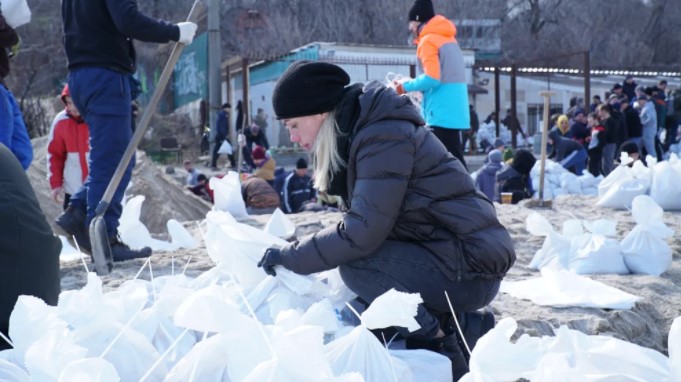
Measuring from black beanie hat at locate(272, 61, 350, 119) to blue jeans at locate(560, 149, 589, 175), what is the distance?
994cm

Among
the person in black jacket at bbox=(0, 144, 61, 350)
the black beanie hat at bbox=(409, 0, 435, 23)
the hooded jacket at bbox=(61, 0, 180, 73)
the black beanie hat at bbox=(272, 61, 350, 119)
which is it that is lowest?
the person in black jacket at bbox=(0, 144, 61, 350)

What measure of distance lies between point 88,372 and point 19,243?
0.58 metres

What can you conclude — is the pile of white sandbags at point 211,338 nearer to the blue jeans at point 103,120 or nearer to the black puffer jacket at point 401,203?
the black puffer jacket at point 401,203

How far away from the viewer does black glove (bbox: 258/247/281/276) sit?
291 cm

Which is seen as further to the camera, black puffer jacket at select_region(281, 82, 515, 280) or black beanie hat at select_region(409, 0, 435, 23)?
black beanie hat at select_region(409, 0, 435, 23)

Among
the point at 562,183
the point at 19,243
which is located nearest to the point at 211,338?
the point at 19,243

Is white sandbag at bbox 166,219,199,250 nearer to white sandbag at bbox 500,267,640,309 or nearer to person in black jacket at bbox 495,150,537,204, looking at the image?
white sandbag at bbox 500,267,640,309

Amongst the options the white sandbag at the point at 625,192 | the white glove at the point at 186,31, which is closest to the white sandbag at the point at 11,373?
the white glove at the point at 186,31

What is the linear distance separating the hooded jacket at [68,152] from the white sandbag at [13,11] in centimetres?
112

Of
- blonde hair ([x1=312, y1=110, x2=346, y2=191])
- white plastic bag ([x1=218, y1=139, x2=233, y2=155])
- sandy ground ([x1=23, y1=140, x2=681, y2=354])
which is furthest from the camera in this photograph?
white plastic bag ([x1=218, y1=139, x2=233, y2=155])

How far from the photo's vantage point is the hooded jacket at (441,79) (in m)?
5.61

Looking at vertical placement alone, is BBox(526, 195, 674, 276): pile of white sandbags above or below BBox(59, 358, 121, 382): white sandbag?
below

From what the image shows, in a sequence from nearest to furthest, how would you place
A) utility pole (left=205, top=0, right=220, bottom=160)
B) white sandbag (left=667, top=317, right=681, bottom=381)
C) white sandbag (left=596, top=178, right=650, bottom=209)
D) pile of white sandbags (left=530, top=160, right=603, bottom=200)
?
1. white sandbag (left=667, top=317, right=681, bottom=381)
2. white sandbag (left=596, top=178, right=650, bottom=209)
3. pile of white sandbags (left=530, top=160, right=603, bottom=200)
4. utility pole (left=205, top=0, right=220, bottom=160)

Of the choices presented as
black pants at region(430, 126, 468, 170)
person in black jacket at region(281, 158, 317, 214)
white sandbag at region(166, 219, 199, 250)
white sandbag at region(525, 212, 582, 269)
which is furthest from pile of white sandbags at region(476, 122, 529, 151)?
white sandbag at region(166, 219, 199, 250)
